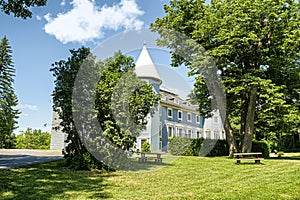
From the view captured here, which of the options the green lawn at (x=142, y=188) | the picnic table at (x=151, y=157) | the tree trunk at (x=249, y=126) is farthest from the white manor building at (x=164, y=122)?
the green lawn at (x=142, y=188)

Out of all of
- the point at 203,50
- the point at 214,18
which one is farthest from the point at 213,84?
the point at 214,18

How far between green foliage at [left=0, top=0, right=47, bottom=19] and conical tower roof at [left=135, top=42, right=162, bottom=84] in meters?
4.31

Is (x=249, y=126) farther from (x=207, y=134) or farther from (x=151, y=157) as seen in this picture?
(x=151, y=157)

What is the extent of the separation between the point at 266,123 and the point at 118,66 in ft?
48.4

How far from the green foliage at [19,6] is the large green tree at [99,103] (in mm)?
2177

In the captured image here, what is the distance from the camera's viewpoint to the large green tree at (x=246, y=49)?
16.7 meters

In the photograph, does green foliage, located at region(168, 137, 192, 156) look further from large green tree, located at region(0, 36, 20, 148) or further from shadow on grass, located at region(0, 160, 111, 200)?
large green tree, located at region(0, 36, 20, 148)

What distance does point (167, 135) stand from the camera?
91.4 ft

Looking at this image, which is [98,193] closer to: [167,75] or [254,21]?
[167,75]

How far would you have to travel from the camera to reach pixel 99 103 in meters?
10.4

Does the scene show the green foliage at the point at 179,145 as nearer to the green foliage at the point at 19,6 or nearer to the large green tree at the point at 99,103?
the large green tree at the point at 99,103

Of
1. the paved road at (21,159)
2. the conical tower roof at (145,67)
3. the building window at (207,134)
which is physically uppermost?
the conical tower roof at (145,67)

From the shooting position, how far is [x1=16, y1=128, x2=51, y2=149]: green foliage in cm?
4372

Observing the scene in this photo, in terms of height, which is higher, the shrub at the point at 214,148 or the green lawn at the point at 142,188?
the shrub at the point at 214,148
